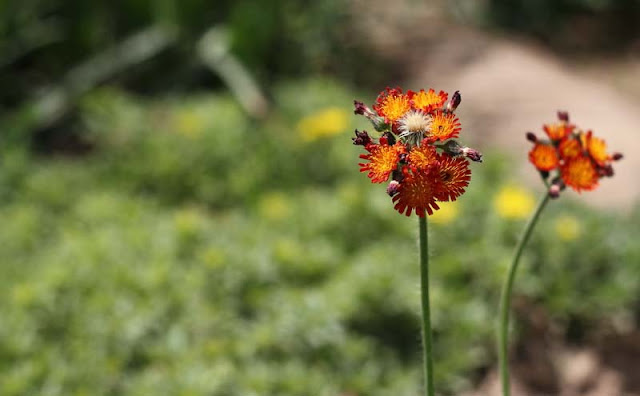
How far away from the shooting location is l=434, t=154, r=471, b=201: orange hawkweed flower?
994mm

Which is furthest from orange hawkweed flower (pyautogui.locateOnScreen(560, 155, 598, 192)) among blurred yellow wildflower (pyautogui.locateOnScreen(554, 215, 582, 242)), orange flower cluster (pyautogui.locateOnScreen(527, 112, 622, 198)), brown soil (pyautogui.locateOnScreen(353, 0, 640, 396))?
blurred yellow wildflower (pyautogui.locateOnScreen(554, 215, 582, 242))

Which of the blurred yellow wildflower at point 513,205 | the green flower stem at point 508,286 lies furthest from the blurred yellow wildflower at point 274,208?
the green flower stem at point 508,286

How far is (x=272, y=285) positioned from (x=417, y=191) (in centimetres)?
181

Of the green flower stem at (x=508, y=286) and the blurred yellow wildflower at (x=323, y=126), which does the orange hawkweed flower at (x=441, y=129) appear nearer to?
the green flower stem at (x=508, y=286)

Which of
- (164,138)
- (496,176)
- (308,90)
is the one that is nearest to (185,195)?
(164,138)

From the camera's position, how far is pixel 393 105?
1055 millimetres

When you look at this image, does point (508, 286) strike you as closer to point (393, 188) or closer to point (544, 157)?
point (544, 157)

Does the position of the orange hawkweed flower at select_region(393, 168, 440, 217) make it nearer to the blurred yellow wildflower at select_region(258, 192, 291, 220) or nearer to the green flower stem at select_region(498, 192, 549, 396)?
the green flower stem at select_region(498, 192, 549, 396)

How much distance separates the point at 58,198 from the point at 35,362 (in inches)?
46.9

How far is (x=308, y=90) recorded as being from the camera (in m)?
4.28

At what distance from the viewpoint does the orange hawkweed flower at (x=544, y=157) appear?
3.98 ft

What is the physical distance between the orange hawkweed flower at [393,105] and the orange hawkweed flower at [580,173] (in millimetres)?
318

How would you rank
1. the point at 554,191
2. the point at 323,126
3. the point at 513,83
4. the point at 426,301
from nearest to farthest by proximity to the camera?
1. the point at 426,301
2. the point at 554,191
3. the point at 323,126
4. the point at 513,83

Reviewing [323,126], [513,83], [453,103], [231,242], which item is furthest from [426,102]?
[513,83]
